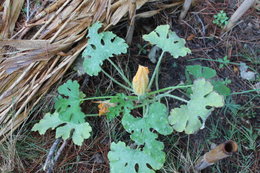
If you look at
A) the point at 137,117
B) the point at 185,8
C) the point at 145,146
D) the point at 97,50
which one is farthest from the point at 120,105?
the point at 185,8

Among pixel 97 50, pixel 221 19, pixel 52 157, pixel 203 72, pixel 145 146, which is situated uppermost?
pixel 97 50

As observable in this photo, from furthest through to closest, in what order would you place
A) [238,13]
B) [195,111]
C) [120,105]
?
[238,13] < [120,105] < [195,111]

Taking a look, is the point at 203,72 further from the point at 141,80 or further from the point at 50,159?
the point at 50,159

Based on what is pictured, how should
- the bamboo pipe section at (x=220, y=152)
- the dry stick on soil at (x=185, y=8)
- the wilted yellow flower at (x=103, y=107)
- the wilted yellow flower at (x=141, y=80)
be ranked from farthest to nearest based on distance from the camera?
the dry stick on soil at (x=185, y=8) → the wilted yellow flower at (x=103, y=107) → the wilted yellow flower at (x=141, y=80) → the bamboo pipe section at (x=220, y=152)

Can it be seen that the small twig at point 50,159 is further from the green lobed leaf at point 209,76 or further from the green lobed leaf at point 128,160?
the green lobed leaf at point 209,76

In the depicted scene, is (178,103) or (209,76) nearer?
(209,76)

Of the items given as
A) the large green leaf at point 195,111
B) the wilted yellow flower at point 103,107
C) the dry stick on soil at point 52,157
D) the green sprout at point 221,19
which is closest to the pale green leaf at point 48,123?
the dry stick on soil at point 52,157

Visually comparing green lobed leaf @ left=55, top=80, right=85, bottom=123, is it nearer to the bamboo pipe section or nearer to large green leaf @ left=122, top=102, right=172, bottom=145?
large green leaf @ left=122, top=102, right=172, bottom=145

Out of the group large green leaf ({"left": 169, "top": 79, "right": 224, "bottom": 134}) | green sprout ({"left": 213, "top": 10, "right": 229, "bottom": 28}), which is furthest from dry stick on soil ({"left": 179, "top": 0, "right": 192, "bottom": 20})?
large green leaf ({"left": 169, "top": 79, "right": 224, "bottom": 134})
